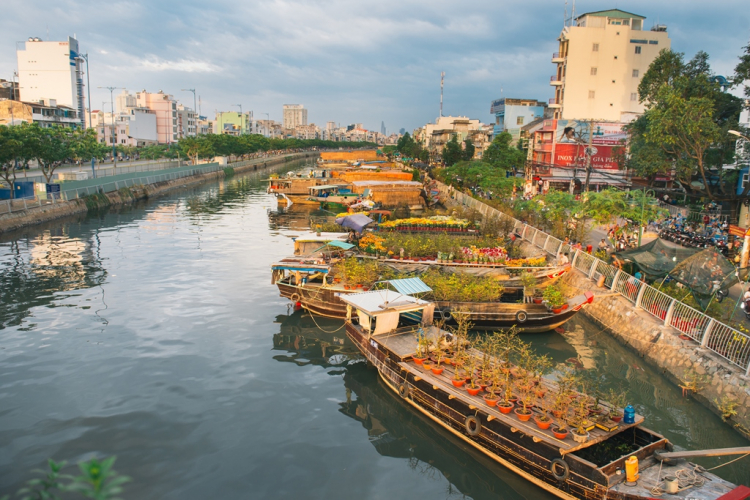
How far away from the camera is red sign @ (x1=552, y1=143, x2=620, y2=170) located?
162 ft

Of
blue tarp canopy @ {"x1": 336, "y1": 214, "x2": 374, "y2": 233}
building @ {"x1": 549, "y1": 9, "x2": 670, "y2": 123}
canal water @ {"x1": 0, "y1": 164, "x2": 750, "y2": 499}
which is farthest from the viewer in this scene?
building @ {"x1": 549, "y1": 9, "x2": 670, "y2": 123}

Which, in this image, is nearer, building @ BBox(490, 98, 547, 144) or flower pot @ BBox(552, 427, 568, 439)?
flower pot @ BBox(552, 427, 568, 439)

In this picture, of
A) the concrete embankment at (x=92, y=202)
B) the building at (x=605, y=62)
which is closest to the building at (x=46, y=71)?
the concrete embankment at (x=92, y=202)

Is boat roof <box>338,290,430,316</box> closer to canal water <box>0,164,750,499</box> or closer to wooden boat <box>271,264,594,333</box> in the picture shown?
wooden boat <box>271,264,594,333</box>

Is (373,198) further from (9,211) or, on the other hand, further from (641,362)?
(641,362)

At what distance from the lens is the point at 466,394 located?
41.9 ft

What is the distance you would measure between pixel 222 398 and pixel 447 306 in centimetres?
913

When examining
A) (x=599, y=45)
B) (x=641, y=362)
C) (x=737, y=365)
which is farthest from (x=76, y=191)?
(x=599, y=45)

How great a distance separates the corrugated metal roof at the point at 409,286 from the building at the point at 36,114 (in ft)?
220

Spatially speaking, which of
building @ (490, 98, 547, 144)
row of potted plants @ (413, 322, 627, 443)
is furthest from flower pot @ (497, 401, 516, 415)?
building @ (490, 98, 547, 144)

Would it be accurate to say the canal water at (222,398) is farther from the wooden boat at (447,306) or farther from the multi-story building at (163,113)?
the multi-story building at (163,113)

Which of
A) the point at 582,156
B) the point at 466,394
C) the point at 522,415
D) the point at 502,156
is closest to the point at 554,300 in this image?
the point at 466,394

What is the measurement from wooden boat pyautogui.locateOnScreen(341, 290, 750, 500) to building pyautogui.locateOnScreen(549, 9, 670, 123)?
48441 mm

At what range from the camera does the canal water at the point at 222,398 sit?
1172 centimetres
